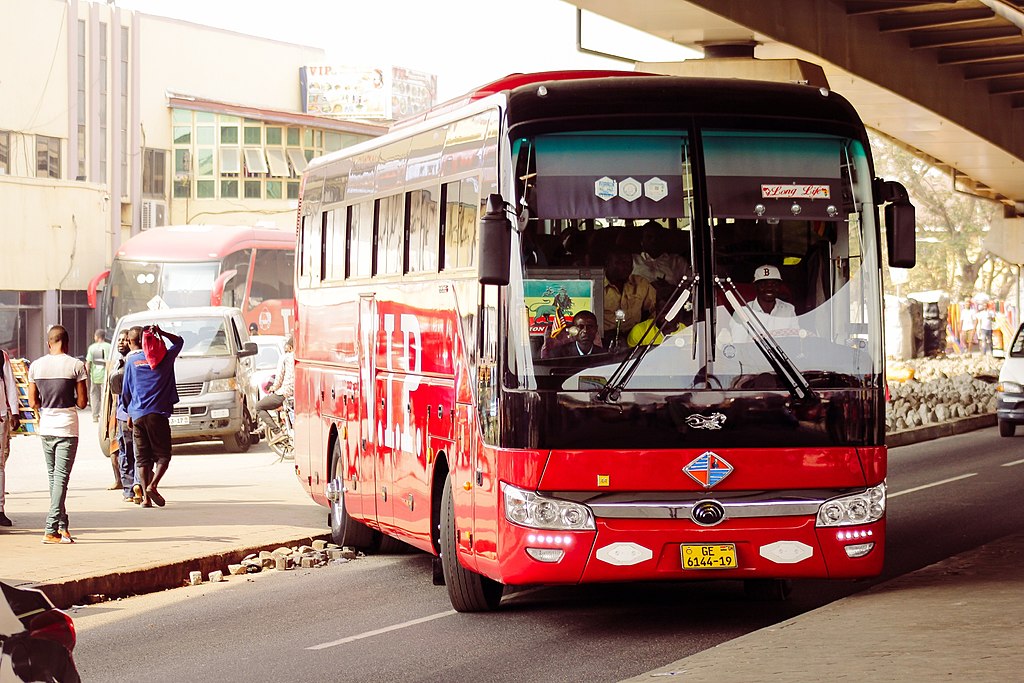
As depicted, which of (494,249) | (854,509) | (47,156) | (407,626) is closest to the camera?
(494,249)

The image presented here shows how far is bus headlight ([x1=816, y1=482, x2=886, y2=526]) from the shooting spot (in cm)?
1013

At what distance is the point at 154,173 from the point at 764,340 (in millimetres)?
52267

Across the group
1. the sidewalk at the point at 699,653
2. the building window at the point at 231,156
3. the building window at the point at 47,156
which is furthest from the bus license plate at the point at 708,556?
the building window at the point at 231,156

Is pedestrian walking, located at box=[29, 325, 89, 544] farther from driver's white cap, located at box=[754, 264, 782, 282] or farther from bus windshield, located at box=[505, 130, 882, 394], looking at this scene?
driver's white cap, located at box=[754, 264, 782, 282]

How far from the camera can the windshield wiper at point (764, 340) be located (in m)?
10.1

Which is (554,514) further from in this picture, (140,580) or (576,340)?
(140,580)

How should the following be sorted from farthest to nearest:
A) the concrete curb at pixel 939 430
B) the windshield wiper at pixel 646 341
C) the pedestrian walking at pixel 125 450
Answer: the concrete curb at pixel 939 430
the pedestrian walking at pixel 125 450
the windshield wiper at pixel 646 341

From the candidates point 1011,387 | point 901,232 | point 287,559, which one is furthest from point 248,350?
point 901,232

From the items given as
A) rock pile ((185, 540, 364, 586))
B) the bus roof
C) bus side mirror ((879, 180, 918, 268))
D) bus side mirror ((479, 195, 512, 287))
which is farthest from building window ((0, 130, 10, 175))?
bus side mirror ((879, 180, 918, 268))

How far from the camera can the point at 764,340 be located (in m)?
10.1

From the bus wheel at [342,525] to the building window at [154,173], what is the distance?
1819 inches

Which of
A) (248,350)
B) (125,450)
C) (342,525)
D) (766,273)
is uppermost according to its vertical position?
(766,273)

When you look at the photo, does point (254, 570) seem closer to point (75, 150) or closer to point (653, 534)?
point (653, 534)

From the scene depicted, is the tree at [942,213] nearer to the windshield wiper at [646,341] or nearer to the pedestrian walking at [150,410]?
the pedestrian walking at [150,410]
